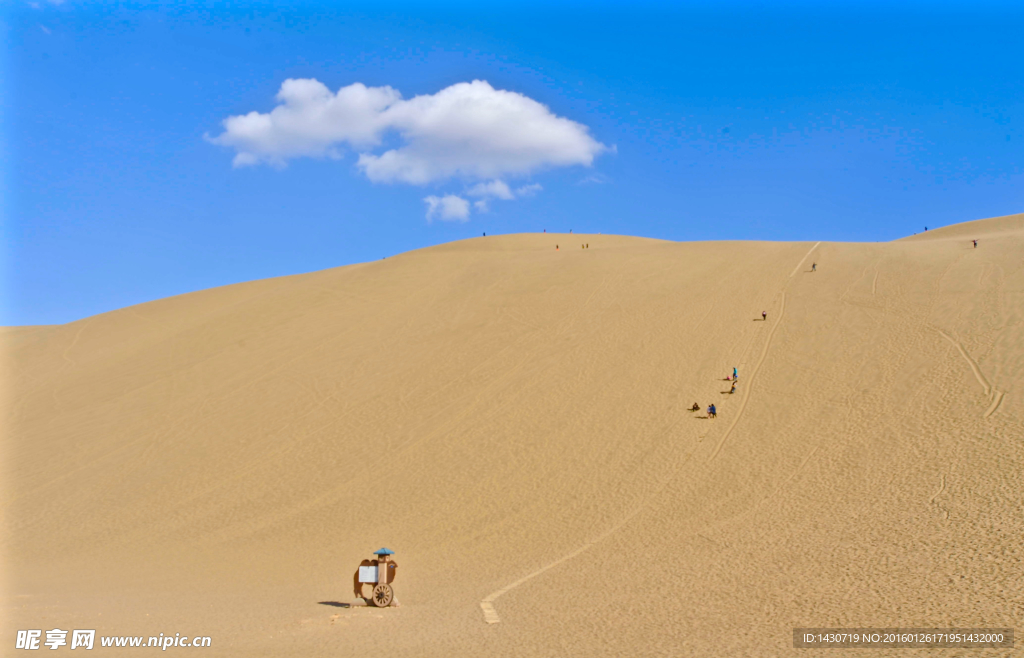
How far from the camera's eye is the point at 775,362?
77.7 ft

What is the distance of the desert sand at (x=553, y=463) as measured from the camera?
1099 centimetres

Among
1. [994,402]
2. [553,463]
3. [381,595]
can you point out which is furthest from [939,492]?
[381,595]

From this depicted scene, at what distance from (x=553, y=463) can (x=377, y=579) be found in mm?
8718

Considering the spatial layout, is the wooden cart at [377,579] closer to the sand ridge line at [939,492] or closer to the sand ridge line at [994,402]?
the sand ridge line at [939,492]

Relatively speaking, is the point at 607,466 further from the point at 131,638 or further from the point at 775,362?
the point at 131,638

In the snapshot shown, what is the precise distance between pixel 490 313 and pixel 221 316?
16739 mm

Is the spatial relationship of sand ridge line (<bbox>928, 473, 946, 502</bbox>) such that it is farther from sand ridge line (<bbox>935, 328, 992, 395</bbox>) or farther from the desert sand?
sand ridge line (<bbox>935, 328, 992, 395</bbox>)

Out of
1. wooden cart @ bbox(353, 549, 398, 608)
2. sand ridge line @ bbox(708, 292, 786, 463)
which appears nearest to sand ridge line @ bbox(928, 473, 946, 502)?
sand ridge line @ bbox(708, 292, 786, 463)

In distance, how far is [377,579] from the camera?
460 inches

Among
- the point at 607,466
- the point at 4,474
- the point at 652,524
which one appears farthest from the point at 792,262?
the point at 4,474

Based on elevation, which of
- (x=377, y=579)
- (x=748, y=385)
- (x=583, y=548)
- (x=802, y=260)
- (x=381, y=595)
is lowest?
(x=381, y=595)

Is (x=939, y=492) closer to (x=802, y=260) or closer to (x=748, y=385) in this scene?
(x=748, y=385)

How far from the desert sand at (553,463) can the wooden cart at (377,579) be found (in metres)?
0.32

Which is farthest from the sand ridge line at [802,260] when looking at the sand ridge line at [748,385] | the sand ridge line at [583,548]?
the sand ridge line at [583,548]
